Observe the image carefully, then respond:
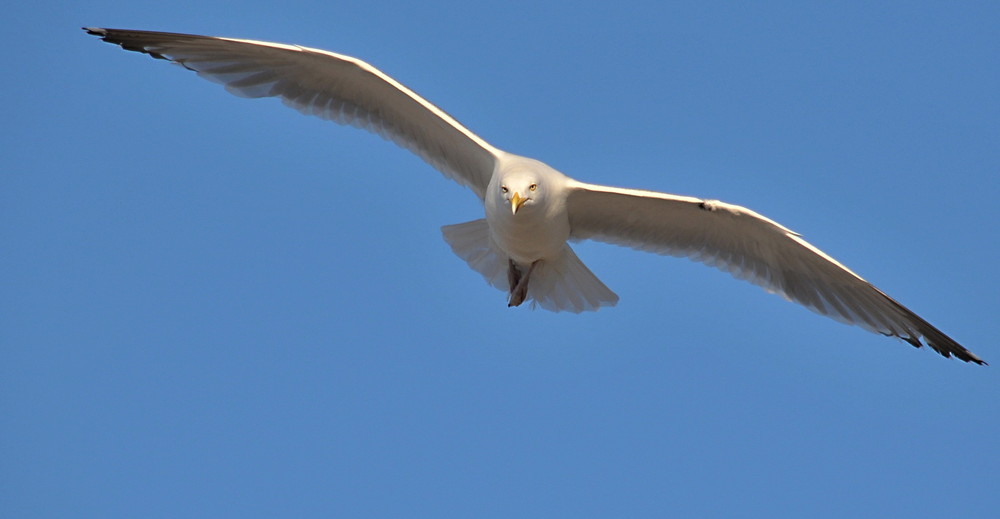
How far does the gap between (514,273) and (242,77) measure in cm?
237

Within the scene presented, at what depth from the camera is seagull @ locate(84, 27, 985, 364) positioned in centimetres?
825

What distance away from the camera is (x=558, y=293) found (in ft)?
29.5

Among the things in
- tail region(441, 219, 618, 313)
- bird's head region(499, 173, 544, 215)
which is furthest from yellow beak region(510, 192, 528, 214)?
tail region(441, 219, 618, 313)

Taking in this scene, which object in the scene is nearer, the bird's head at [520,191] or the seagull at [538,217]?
the bird's head at [520,191]

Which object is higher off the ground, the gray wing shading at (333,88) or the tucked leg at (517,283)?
the gray wing shading at (333,88)

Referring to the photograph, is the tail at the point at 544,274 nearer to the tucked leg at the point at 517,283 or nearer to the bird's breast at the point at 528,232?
the tucked leg at the point at 517,283

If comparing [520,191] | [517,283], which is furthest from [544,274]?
[520,191]

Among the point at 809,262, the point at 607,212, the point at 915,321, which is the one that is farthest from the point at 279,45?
the point at 915,321

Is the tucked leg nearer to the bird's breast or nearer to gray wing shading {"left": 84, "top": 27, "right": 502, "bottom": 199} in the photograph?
the bird's breast

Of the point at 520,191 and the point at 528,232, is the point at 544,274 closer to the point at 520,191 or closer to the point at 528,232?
the point at 528,232

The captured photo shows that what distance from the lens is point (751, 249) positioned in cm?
873

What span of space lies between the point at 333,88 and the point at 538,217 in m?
1.82

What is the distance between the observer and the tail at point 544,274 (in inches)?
350

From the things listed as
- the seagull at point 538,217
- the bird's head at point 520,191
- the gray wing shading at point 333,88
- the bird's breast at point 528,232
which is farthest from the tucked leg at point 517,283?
the bird's head at point 520,191
